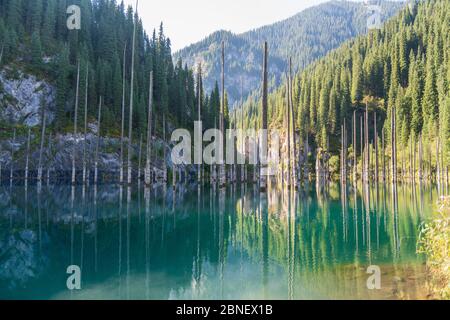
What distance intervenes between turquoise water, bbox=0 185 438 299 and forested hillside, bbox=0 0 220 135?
4255 cm

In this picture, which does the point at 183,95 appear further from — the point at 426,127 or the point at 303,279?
the point at 303,279

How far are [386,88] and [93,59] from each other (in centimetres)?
8992

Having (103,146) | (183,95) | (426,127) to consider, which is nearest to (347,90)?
(426,127)

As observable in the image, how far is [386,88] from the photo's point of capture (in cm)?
11400

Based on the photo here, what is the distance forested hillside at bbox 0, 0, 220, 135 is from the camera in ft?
196

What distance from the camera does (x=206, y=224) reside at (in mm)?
17656

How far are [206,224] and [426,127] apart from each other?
83.7m

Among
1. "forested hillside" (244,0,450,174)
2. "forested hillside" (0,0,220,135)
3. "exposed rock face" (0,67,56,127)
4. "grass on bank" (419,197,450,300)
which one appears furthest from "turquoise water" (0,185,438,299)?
"forested hillside" (244,0,450,174)

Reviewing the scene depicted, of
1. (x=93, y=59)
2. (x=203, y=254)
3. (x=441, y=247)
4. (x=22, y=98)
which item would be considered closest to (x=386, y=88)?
(x=93, y=59)

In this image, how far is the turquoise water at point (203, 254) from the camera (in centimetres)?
811

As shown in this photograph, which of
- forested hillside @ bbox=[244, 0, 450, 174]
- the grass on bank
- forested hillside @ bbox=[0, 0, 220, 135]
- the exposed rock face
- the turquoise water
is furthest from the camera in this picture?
forested hillside @ bbox=[244, 0, 450, 174]

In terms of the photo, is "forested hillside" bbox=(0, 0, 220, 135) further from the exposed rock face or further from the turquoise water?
the turquoise water

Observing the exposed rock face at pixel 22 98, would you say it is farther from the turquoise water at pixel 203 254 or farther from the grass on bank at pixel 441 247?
the grass on bank at pixel 441 247

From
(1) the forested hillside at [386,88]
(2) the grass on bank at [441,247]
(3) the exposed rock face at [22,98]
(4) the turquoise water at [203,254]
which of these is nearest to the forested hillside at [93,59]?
(3) the exposed rock face at [22,98]
